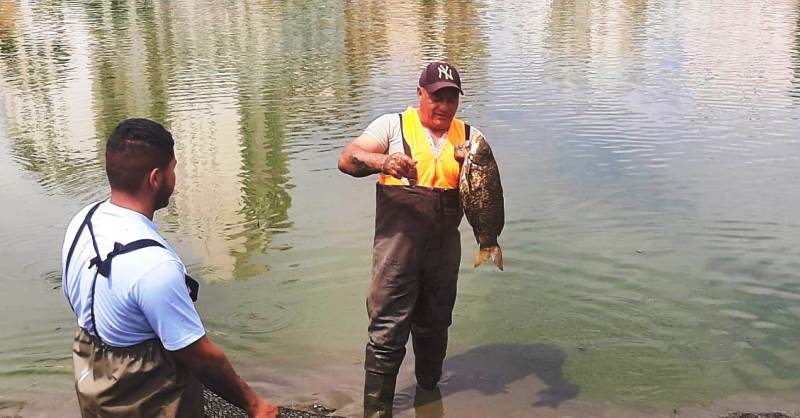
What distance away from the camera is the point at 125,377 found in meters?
3.31

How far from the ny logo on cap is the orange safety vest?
0.33m

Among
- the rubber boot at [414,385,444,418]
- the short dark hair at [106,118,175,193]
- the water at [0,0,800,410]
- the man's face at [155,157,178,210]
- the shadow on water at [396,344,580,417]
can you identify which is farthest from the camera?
the water at [0,0,800,410]

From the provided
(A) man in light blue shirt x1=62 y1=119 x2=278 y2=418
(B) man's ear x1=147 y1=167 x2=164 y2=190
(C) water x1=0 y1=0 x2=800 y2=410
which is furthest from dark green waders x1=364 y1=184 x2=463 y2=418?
(B) man's ear x1=147 y1=167 x2=164 y2=190

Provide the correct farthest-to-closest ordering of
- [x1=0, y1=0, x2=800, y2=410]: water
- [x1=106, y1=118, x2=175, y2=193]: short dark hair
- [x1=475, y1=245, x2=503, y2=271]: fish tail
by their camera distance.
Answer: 1. [x1=0, y1=0, x2=800, y2=410]: water
2. [x1=475, y1=245, x2=503, y2=271]: fish tail
3. [x1=106, y1=118, x2=175, y2=193]: short dark hair

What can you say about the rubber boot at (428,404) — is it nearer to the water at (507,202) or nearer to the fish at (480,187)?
the water at (507,202)

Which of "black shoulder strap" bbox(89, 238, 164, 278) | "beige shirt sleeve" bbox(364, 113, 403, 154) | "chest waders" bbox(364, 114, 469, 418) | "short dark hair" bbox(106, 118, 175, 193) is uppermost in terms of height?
"short dark hair" bbox(106, 118, 175, 193)

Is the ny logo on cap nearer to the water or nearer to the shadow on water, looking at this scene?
the shadow on water

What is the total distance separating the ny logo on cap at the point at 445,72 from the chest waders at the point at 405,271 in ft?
1.29

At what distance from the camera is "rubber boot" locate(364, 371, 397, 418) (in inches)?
218

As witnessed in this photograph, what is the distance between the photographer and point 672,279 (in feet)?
27.7

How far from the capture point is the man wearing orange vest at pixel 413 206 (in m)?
5.12

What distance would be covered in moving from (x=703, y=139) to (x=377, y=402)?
31.8ft

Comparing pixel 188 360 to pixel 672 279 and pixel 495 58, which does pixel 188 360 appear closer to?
pixel 672 279

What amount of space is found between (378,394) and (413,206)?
4.38 feet
